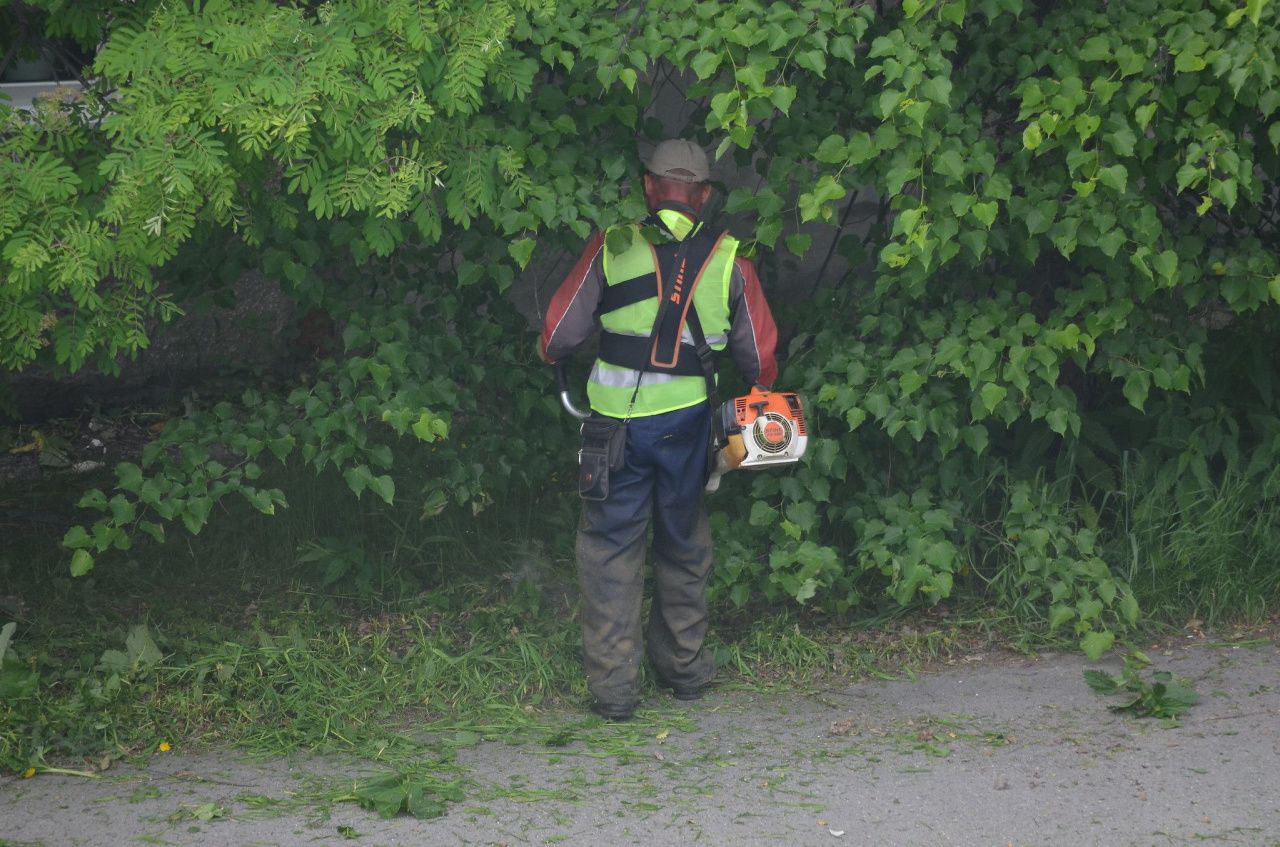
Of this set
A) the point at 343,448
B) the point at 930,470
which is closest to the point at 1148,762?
the point at 930,470

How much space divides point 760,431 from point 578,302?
2.39ft

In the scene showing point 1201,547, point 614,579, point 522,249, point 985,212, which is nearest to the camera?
point 985,212

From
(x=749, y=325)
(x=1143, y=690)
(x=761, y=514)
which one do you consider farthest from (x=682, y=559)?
(x=1143, y=690)

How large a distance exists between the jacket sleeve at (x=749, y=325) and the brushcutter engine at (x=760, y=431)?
157 millimetres

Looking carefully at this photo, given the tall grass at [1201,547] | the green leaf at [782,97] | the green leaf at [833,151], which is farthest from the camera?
the tall grass at [1201,547]

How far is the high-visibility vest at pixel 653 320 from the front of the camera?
15.6 feet

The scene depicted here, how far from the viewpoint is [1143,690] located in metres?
4.77

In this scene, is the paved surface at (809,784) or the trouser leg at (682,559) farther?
the trouser leg at (682,559)

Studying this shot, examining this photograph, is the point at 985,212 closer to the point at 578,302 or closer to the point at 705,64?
the point at 705,64

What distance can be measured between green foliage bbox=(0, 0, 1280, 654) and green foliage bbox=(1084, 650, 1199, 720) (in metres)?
0.15

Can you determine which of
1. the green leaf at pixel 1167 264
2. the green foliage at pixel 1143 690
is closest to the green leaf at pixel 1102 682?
the green foliage at pixel 1143 690

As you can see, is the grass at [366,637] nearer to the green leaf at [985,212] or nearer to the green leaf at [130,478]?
the green leaf at [130,478]

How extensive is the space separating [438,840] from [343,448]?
1.55 m

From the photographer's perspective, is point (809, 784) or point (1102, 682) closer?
point (809, 784)
